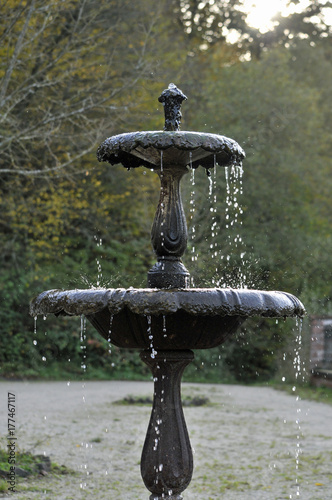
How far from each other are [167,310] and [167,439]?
3.37 feet

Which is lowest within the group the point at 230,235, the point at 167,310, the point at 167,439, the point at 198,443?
the point at 198,443

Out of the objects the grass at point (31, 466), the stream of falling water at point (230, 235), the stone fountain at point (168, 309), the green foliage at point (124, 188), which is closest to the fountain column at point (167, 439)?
the stone fountain at point (168, 309)

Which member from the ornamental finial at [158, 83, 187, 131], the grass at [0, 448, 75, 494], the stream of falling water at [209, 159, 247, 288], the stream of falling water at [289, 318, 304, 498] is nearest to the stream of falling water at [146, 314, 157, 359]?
the stream of falling water at [289, 318, 304, 498]

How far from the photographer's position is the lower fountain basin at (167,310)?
3834mm

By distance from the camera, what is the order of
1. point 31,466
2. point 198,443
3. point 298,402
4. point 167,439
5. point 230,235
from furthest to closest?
point 230,235 < point 298,402 < point 198,443 < point 31,466 < point 167,439

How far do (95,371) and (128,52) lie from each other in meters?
7.27

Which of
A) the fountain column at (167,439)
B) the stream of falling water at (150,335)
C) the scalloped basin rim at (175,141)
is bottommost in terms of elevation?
the fountain column at (167,439)

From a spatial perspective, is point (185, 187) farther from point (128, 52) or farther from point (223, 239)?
point (128, 52)

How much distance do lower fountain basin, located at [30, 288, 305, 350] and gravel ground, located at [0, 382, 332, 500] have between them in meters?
1.90

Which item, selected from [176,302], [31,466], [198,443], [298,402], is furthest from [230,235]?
[176,302]

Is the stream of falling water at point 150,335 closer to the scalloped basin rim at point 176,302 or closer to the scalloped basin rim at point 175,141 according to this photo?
the scalloped basin rim at point 176,302

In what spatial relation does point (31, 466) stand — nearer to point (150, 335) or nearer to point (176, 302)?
point (150, 335)

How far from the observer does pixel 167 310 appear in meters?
3.78

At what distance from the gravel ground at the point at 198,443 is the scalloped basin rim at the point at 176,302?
2.20 metres
